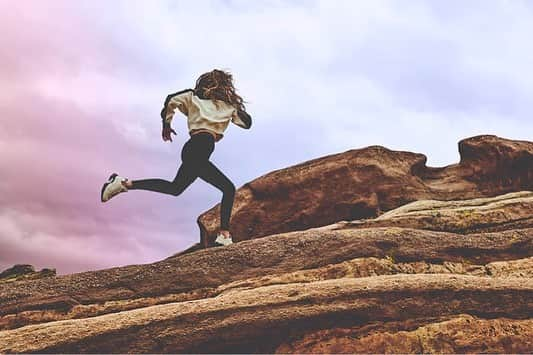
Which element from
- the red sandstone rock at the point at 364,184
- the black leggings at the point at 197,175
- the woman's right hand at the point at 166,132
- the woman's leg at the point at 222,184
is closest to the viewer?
the black leggings at the point at 197,175

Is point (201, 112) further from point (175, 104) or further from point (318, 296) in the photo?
point (318, 296)

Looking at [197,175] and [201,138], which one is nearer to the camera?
[201,138]

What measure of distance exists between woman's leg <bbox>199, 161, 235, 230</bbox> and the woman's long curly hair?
4.57ft

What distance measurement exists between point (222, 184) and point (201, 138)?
1.08m

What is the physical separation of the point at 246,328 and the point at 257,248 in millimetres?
2199

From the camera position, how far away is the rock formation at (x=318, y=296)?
32.8ft

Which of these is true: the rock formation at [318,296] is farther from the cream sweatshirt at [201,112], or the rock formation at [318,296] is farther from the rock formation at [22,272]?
the rock formation at [22,272]

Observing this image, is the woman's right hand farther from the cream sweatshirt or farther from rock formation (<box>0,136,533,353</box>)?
rock formation (<box>0,136,533,353</box>)

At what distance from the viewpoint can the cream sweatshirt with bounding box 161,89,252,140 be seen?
1266cm

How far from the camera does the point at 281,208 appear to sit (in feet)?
66.7

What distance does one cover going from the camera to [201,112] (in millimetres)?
12656

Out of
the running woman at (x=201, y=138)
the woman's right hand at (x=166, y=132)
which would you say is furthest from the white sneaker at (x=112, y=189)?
the woman's right hand at (x=166, y=132)

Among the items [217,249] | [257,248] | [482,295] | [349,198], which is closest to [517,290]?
[482,295]

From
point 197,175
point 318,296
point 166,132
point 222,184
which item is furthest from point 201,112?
point 318,296
